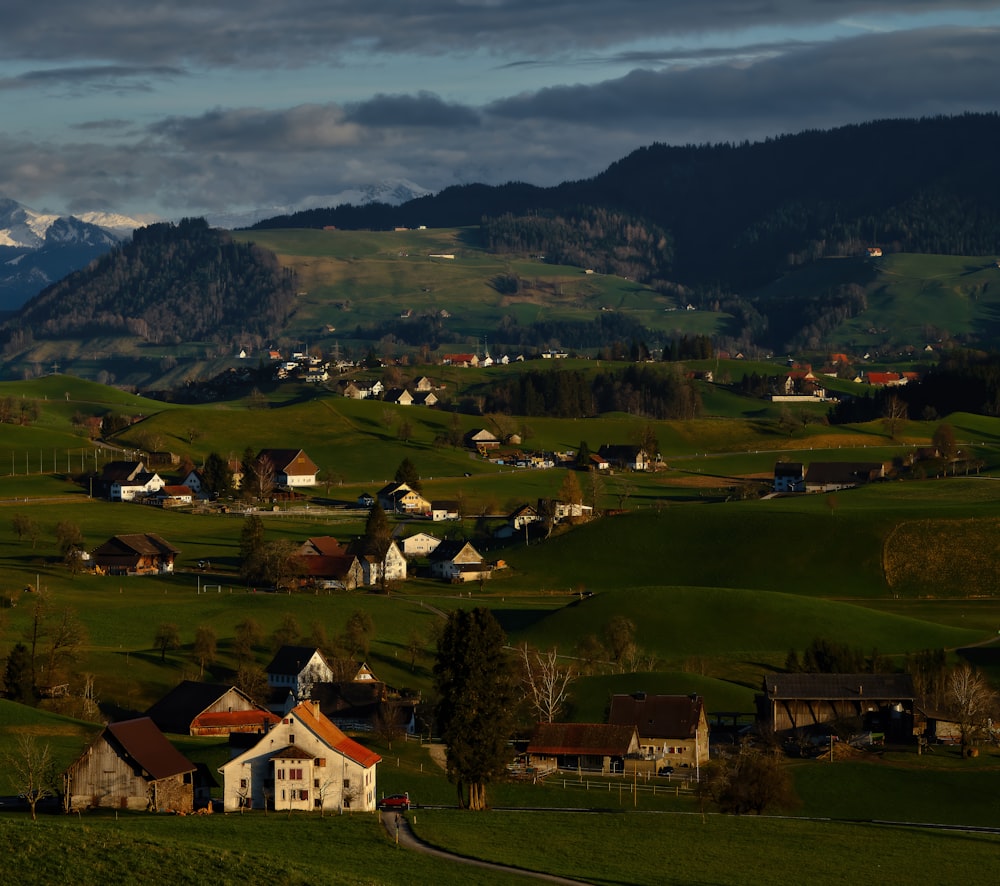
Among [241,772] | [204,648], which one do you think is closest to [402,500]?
[204,648]

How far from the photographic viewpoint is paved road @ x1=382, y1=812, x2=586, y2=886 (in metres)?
47.9

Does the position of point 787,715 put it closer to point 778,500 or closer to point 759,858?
point 759,858

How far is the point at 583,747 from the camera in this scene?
3019 inches

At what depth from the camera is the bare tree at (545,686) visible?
3369 inches

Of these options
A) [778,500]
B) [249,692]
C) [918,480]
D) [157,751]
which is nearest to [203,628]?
[249,692]

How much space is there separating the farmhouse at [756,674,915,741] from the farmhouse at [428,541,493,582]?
49.4 m

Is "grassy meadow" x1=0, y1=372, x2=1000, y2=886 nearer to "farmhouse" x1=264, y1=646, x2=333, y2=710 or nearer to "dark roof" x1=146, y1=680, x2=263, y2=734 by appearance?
"farmhouse" x1=264, y1=646, x2=333, y2=710

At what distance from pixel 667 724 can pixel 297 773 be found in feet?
75.4

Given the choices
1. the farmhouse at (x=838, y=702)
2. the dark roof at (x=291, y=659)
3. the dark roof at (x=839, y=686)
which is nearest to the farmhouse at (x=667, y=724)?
the farmhouse at (x=838, y=702)

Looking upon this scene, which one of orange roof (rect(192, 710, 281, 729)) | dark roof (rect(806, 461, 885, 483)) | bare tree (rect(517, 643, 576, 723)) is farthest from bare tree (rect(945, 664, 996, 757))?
dark roof (rect(806, 461, 885, 483))

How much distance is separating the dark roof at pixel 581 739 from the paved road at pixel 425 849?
718 inches

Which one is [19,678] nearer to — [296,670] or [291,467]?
[296,670]

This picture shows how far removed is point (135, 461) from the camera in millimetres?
177875

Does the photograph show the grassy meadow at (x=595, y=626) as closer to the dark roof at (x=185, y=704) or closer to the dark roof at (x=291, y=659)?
the dark roof at (x=291, y=659)
